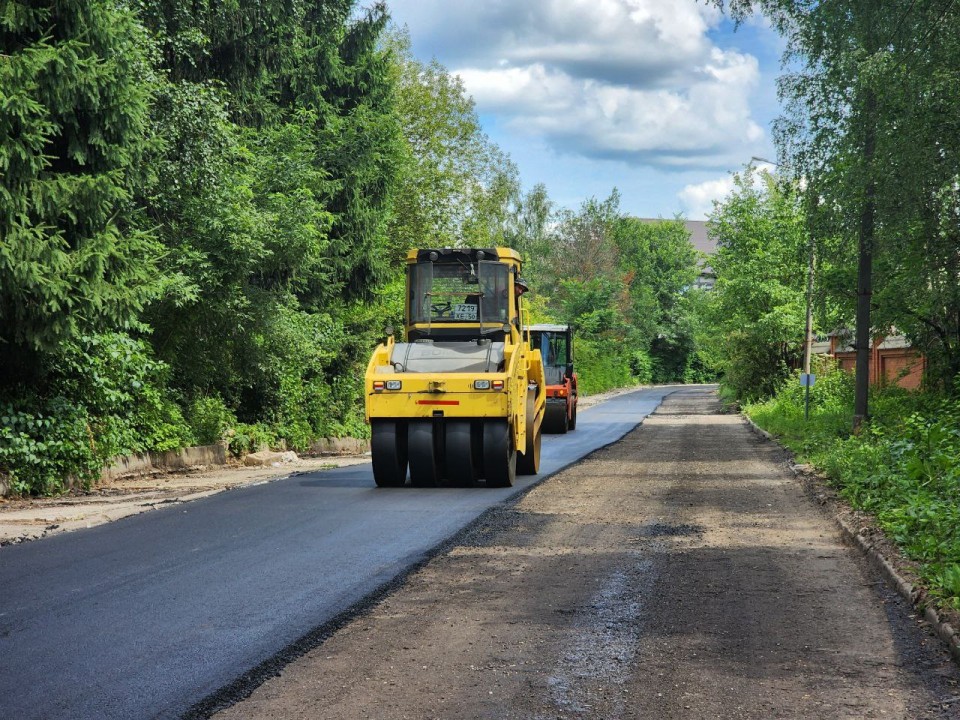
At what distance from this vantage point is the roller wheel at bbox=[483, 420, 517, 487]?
15828 millimetres

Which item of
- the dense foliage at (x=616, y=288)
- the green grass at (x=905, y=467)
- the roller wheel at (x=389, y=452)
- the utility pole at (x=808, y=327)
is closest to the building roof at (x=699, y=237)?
the dense foliage at (x=616, y=288)

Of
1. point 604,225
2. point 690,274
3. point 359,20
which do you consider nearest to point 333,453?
point 359,20

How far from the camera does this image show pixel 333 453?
29234mm

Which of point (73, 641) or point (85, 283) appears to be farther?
point (85, 283)

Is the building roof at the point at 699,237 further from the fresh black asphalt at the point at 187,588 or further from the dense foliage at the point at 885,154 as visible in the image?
the fresh black asphalt at the point at 187,588

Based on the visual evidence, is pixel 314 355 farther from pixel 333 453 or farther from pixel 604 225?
pixel 604 225

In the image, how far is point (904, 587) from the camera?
27.3 feet

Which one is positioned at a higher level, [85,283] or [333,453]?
[85,283]

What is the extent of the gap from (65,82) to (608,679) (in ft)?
33.4

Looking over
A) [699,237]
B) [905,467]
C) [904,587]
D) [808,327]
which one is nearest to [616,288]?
[808,327]

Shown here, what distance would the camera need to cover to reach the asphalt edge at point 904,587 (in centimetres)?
677

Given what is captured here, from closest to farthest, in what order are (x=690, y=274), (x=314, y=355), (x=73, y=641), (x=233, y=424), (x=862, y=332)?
(x=73, y=641) → (x=862, y=332) → (x=233, y=424) → (x=314, y=355) → (x=690, y=274)

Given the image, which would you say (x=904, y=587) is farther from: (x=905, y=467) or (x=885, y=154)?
(x=885, y=154)

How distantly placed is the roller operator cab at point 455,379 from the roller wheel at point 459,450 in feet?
0.05
